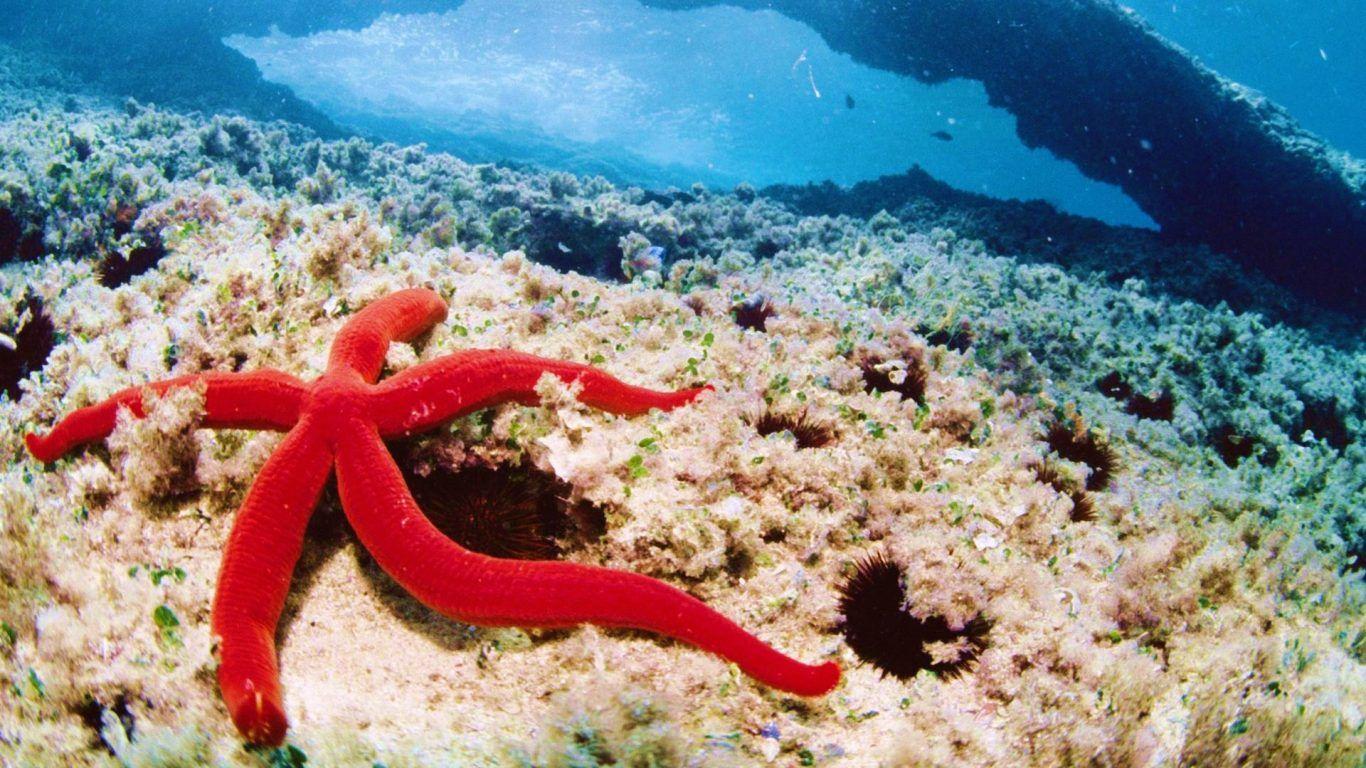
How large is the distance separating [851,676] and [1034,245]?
14103 millimetres

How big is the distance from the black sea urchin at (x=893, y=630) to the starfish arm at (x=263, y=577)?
7.21 ft

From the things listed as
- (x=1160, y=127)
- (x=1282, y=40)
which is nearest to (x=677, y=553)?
(x=1160, y=127)

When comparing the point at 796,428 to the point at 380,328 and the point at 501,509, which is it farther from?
the point at 380,328

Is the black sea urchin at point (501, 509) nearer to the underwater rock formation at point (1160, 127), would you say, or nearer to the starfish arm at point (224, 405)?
the starfish arm at point (224, 405)

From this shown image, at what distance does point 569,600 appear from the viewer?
7.20ft

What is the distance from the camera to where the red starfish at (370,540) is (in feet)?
7.11

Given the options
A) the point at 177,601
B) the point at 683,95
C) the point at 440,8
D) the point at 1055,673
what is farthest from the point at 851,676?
the point at 683,95

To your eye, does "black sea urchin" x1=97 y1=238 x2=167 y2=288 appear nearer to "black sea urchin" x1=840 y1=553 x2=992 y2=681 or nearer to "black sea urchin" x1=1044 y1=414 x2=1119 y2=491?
"black sea urchin" x1=840 y1=553 x2=992 y2=681

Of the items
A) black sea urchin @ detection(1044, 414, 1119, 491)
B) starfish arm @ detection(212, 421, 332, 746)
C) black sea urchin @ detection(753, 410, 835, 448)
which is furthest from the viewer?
black sea urchin @ detection(1044, 414, 1119, 491)

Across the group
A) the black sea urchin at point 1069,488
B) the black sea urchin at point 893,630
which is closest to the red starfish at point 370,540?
the black sea urchin at point 893,630

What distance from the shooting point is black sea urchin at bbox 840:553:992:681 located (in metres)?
2.72

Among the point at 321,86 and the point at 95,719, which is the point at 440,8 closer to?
the point at 321,86

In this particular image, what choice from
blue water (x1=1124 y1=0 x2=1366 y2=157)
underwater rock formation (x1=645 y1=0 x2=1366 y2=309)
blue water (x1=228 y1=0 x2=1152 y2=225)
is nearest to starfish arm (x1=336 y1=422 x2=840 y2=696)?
underwater rock formation (x1=645 y1=0 x2=1366 y2=309)

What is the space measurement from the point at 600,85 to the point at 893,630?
60.0 meters
